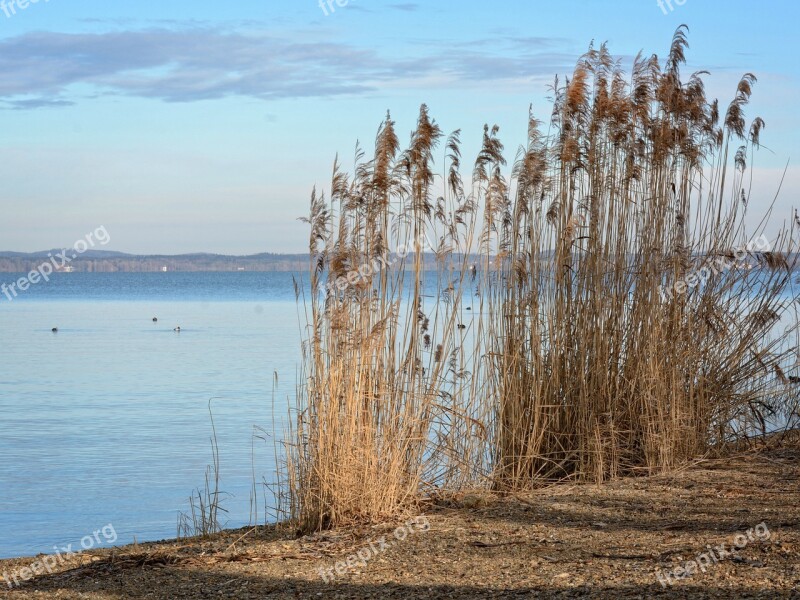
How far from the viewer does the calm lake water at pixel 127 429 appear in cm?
816

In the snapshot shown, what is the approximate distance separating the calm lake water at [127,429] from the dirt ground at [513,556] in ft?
4.28

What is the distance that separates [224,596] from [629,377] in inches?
138

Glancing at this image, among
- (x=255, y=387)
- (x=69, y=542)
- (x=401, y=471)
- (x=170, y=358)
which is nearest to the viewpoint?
(x=401, y=471)

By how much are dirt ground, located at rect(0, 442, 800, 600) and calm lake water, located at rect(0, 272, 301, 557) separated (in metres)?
1.30

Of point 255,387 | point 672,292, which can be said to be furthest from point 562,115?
point 255,387

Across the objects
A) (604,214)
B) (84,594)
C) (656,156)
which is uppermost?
(656,156)

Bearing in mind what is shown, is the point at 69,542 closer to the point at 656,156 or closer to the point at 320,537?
the point at 320,537

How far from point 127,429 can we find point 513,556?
8119mm

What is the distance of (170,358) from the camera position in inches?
802

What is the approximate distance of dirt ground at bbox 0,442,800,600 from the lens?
424cm

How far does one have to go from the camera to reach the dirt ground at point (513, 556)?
4242 mm

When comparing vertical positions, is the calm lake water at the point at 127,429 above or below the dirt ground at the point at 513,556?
below

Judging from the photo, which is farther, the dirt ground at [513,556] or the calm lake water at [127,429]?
the calm lake water at [127,429]

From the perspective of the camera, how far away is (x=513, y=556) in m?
4.80
